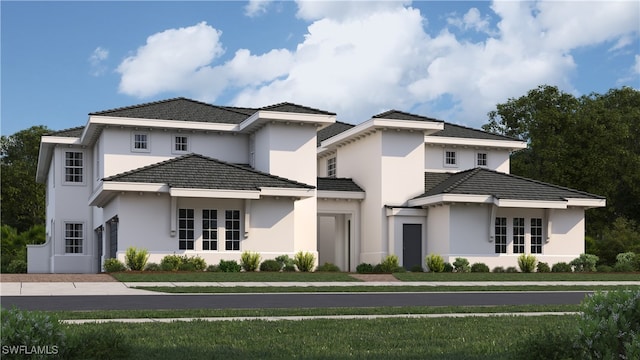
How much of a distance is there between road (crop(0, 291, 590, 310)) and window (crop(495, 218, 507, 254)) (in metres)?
13.3

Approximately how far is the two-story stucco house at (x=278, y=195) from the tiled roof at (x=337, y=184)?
0.10 m

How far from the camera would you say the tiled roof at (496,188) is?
3600cm

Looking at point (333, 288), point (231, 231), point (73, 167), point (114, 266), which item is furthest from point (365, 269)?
point (73, 167)

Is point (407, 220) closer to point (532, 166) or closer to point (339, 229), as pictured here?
point (339, 229)

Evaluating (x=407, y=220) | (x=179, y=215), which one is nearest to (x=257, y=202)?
(x=179, y=215)

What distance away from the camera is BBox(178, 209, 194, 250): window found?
3300cm

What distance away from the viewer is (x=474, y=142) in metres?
42.3

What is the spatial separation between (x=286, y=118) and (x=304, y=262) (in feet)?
21.6

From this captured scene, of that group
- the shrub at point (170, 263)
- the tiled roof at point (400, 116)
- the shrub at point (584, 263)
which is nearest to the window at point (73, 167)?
the shrub at point (170, 263)

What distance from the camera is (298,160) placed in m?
36.3

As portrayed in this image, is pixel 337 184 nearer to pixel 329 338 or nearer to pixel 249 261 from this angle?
pixel 249 261

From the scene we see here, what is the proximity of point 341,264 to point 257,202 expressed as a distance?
836 cm

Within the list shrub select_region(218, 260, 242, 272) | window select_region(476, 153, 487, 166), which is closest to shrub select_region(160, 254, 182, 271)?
shrub select_region(218, 260, 242, 272)

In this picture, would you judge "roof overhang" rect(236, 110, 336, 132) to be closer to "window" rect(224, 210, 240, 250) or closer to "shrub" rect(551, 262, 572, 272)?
"window" rect(224, 210, 240, 250)
